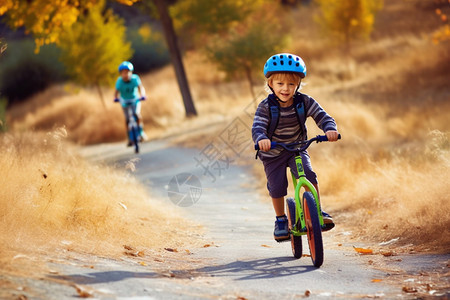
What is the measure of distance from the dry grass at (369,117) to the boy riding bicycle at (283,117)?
1.67 m

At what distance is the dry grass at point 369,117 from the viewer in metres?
7.89

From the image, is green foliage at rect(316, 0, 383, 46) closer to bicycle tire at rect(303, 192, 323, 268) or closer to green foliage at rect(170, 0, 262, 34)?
green foliage at rect(170, 0, 262, 34)

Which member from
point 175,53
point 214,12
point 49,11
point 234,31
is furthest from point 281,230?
point 214,12

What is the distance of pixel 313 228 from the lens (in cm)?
549

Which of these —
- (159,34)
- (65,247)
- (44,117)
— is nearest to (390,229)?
(65,247)

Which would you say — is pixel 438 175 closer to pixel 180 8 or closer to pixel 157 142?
pixel 157 142

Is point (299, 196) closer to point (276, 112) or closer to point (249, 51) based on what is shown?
point (276, 112)

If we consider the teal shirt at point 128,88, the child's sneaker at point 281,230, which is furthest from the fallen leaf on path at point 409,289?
the teal shirt at point 128,88

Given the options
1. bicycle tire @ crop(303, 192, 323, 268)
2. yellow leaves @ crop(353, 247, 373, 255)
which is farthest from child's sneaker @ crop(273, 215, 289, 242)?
yellow leaves @ crop(353, 247, 373, 255)

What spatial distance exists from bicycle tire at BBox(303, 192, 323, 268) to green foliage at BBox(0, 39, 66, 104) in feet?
119

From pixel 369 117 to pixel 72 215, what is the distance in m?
13.9

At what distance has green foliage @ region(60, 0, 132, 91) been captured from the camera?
30.2m

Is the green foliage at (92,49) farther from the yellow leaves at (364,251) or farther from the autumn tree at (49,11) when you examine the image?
the yellow leaves at (364,251)

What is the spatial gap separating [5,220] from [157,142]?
527 inches
